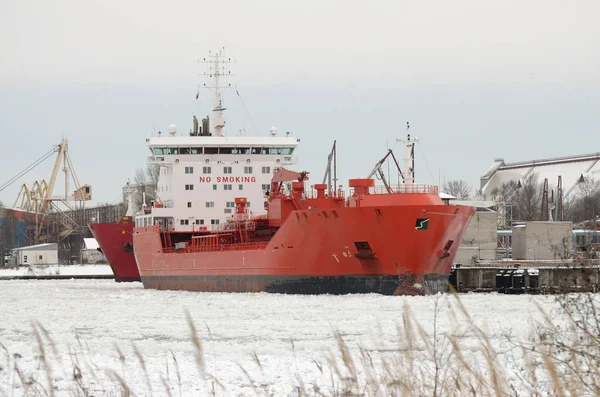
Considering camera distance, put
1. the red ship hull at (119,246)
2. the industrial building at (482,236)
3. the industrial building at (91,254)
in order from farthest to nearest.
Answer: the industrial building at (91,254) < the red ship hull at (119,246) < the industrial building at (482,236)

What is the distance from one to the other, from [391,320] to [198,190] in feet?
64.8

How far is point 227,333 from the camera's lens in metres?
17.5

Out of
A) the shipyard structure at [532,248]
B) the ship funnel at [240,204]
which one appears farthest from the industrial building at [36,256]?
the ship funnel at [240,204]

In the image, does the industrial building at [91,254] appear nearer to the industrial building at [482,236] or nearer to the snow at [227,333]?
the industrial building at [482,236]

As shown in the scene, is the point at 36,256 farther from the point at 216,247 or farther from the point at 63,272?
the point at 216,247

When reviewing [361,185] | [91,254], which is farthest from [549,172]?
[361,185]

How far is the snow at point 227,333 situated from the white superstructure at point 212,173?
688cm

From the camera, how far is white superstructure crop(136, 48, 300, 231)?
37.8m

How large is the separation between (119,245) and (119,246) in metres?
0.11

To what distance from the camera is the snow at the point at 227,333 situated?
10945 mm

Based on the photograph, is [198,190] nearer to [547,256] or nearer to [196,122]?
[196,122]

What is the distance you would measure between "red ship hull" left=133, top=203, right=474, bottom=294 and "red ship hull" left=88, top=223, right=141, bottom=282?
1543cm

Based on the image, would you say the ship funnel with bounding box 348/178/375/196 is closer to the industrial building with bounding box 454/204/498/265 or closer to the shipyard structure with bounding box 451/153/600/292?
the shipyard structure with bounding box 451/153/600/292

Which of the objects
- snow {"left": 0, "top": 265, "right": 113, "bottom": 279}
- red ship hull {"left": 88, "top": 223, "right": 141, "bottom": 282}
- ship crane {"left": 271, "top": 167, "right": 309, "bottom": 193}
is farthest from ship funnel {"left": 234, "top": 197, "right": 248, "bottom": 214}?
snow {"left": 0, "top": 265, "right": 113, "bottom": 279}
